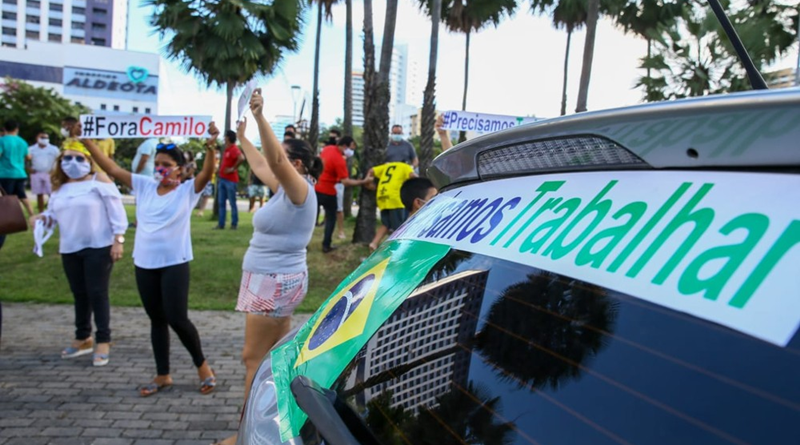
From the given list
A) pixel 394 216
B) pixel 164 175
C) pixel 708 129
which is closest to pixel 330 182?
pixel 394 216

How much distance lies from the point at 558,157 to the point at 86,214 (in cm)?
474

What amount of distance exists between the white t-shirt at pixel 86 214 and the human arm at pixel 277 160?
2242 millimetres

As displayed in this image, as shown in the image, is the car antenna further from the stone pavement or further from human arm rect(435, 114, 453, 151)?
human arm rect(435, 114, 453, 151)

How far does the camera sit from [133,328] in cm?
637

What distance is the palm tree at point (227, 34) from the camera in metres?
16.7

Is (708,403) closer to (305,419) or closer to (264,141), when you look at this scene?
(305,419)

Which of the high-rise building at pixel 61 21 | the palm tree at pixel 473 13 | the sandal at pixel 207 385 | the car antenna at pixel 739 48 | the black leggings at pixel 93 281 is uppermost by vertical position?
the high-rise building at pixel 61 21

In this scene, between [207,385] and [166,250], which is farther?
[207,385]

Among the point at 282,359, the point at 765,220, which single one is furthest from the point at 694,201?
the point at 282,359

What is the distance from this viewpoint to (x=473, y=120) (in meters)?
7.57

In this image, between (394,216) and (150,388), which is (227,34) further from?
(150,388)

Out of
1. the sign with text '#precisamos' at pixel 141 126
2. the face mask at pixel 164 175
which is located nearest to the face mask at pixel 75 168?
the sign with text '#precisamos' at pixel 141 126

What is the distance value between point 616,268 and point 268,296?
2.84 metres

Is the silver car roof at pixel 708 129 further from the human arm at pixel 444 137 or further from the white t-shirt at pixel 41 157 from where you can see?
the white t-shirt at pixel 41 157
